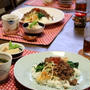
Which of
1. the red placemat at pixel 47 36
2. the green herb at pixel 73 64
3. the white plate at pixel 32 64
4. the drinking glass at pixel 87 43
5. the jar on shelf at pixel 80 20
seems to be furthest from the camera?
the jar on shelf at pixel 80 20

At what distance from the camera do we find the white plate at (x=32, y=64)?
3.24 feet

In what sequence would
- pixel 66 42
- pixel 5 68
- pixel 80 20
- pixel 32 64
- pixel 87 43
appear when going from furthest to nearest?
1. pixel 80 20
2. pixel 66 42
3. pixel 87 43
4. pixel 32 64
5. pixel 5 68

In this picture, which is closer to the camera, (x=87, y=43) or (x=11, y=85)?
(x=11, y=85)

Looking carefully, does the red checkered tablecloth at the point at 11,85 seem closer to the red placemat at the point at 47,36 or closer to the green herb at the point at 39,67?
the green herb at the point at 39,67

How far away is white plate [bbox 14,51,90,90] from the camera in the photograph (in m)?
0.99

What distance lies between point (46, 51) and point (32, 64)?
18 centimetres

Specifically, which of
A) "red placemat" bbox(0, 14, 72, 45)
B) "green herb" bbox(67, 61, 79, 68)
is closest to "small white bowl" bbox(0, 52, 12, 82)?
"green herb" bbox(67, 61, 79, 68)

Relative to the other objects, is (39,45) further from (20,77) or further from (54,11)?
(54,11)

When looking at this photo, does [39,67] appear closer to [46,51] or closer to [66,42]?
[46,51]

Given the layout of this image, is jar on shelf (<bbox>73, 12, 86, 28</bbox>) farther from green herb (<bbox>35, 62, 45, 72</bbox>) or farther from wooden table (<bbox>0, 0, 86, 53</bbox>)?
green herb (<bbox>35, 62, 45, 72</bbox>)

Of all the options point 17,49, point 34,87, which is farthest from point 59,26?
point 34,87

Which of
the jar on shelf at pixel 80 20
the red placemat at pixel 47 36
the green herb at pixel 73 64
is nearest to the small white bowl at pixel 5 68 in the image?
the green herb at pixel 73 64

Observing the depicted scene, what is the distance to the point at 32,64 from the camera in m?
1.16

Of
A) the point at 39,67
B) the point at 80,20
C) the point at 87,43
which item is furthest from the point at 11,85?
the point at 80,20
